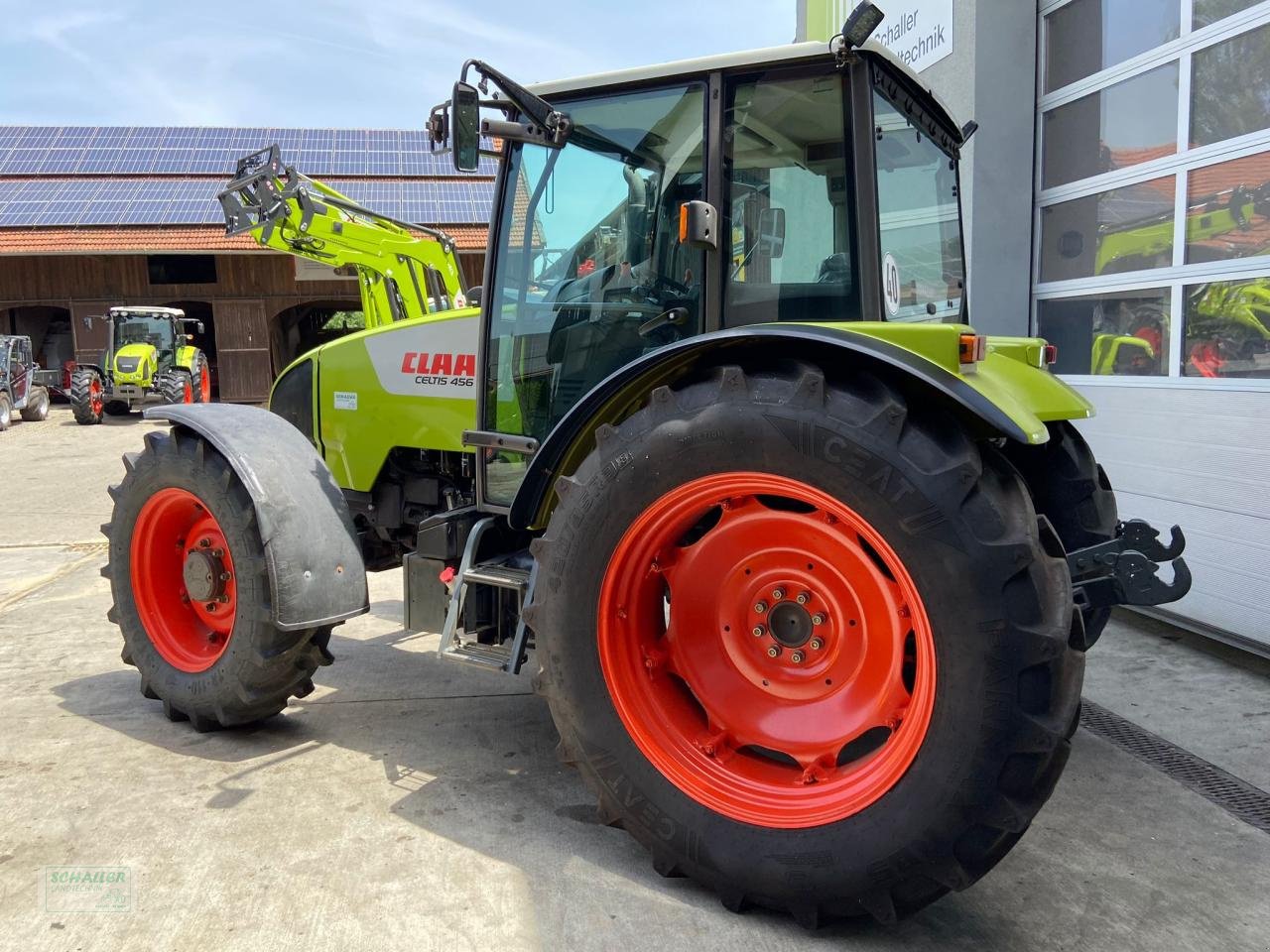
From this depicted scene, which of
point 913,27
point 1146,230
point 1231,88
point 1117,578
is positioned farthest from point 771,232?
point 913,27

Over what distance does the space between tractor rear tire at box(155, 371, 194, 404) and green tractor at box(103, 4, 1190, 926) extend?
15433 mm

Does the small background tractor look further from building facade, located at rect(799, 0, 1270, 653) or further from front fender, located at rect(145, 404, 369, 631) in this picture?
building facade, located at rect(799, 0, 1270, 653)

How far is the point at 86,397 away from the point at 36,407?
1.87m

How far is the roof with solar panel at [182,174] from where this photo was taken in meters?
20.3

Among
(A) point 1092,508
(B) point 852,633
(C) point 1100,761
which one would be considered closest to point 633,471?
(B) point 852,633

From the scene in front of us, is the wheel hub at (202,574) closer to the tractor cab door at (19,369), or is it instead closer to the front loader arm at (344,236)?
the front loader arm at (344,236)

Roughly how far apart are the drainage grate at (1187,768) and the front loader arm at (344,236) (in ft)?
15.6

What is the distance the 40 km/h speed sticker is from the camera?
8.90 ft

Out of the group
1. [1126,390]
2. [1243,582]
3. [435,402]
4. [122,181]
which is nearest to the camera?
[435,402]

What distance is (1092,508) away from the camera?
3.36 metres

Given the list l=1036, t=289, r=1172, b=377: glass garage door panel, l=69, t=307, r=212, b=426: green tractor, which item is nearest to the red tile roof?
l=69, t=307, r=212, b=426: green tractor

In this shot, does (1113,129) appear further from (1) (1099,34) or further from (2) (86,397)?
(2) (86,397)

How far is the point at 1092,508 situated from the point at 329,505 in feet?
8.85

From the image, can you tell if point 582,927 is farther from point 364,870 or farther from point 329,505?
point 329,505
